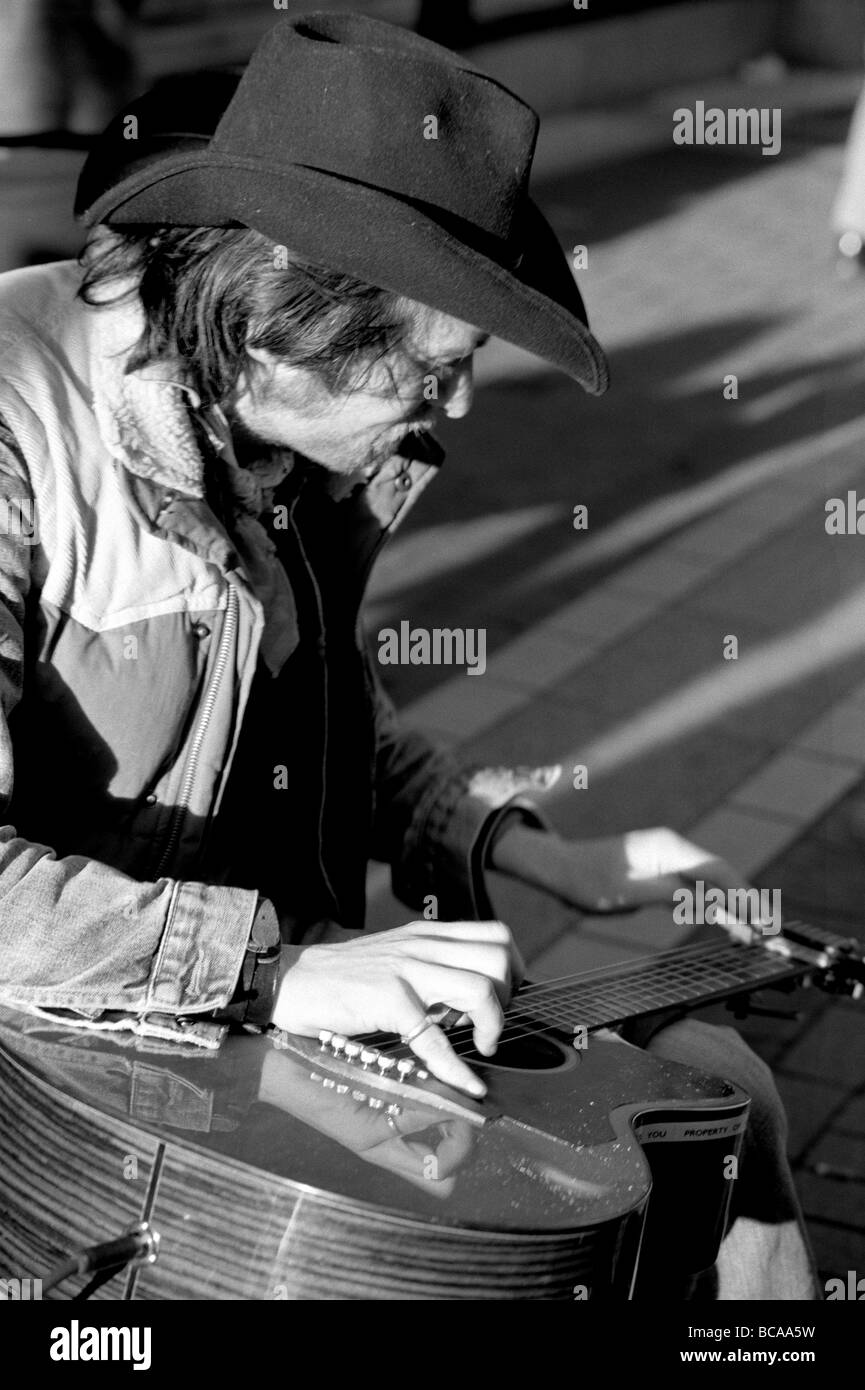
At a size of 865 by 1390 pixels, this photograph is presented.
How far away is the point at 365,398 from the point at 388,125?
287mm

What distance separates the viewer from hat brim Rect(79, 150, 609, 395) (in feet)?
5.81

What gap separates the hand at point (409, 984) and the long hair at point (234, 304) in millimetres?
606

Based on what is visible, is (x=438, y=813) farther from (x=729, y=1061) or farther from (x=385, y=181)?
(x=385, y=181)

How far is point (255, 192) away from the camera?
70.2 inches

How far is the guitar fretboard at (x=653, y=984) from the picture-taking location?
79.5 inches

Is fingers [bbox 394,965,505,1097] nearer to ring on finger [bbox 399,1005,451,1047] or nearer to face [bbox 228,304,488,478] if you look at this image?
ring on finger [bbox 399,1005,451,1047]

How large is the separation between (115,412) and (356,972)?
64 cm

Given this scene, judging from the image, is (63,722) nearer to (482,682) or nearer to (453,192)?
(453,192)

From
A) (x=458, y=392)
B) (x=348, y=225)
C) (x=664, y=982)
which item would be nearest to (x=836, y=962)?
(x=664, y=982)

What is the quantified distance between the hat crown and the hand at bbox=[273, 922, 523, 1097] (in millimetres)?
768

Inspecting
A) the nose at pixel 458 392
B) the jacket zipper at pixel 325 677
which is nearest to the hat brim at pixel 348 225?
the nose at pixel 458 392

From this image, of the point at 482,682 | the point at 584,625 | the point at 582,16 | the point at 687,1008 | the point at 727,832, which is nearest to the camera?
the point at 687,1008

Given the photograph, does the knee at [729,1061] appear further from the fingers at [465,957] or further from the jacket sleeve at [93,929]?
the jacket sleeve at [93,929]

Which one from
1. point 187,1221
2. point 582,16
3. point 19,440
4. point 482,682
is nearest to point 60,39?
point 482,682
